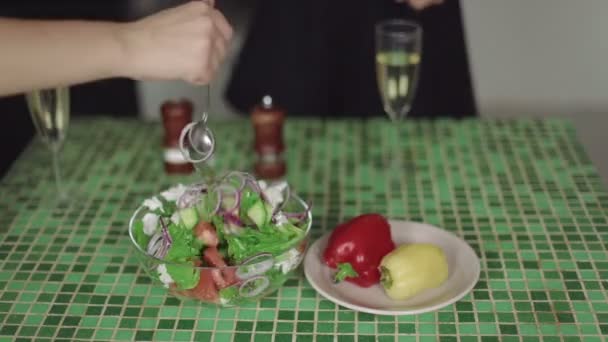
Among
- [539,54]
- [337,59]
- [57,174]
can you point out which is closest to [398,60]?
[57,174]

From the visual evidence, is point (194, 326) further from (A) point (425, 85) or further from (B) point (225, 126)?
(A) point (425, 85)

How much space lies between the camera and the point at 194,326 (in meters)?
1.17

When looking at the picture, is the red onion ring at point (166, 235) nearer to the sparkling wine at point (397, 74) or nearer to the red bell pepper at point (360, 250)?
the red bell pepper at point (360, 250)

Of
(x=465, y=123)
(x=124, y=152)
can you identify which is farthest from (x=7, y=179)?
(x=465, y=123)

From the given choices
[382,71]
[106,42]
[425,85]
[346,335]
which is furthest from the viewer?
[425,85]

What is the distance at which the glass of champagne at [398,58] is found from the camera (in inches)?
62.8

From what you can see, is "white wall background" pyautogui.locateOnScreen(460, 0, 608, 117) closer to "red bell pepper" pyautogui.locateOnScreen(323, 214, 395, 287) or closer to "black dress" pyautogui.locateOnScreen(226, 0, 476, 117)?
"black dress" pyautogui.locateOnScreen(226, 0, 476, 117)

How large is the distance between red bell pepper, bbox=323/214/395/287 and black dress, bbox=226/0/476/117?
1.16m

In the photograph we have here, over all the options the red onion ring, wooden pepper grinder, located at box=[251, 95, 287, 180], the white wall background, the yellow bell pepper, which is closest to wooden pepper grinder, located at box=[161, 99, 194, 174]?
wooden pepper grinder, located at box=[251, 95, 287, 180]

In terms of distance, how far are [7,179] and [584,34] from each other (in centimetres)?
205

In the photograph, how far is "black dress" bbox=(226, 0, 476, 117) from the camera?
7.72 ft

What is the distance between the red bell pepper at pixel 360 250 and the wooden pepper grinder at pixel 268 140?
38 centimetres

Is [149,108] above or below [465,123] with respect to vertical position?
below

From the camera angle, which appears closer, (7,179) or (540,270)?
(540,270)
